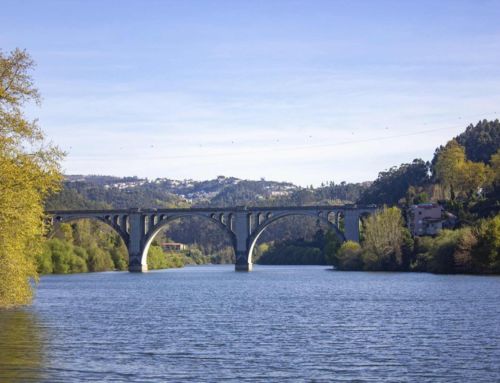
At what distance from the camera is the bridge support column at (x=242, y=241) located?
125 metres

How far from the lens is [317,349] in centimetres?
2891

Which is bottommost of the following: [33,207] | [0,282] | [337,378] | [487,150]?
[337,378]

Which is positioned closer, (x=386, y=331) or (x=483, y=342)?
(x=483, y=342)

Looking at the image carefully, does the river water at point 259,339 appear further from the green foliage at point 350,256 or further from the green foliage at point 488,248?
the green foliage at point 350,256

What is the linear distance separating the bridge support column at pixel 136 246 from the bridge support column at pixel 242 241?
11.8 meters

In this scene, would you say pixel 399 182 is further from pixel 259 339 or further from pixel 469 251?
pixel 259 339

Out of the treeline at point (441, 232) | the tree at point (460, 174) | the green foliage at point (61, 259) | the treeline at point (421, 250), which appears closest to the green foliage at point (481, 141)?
the treeline at point (441, 232)

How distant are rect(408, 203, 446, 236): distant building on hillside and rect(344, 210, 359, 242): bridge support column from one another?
6.30 m

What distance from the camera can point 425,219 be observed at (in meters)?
109

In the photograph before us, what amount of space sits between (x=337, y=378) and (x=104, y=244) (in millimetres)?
109526

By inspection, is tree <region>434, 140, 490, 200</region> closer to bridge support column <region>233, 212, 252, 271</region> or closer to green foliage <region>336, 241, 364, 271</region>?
green foliage <region>336, 241, 364, 271</region>

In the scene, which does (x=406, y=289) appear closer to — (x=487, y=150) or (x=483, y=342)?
(x=483, y=342)

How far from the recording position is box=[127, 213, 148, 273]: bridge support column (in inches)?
4887

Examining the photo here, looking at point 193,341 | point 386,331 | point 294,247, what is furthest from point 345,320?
point 294,247
